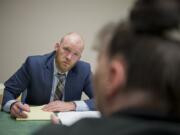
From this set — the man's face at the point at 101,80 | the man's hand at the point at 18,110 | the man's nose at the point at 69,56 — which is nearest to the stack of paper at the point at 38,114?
the man's hand at the point at 18,110

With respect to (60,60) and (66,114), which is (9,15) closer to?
(60,60)

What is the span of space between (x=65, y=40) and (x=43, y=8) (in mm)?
1424

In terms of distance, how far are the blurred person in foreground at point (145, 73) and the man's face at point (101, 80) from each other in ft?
0.10

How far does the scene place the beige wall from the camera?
398 centimetres

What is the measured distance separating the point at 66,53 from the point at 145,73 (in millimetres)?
1983

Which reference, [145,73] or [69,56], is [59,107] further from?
[145,73]

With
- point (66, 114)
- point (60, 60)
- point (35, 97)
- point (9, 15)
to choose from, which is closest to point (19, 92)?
point (35, 97)

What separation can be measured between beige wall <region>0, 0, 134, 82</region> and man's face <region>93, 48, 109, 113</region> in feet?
10.5

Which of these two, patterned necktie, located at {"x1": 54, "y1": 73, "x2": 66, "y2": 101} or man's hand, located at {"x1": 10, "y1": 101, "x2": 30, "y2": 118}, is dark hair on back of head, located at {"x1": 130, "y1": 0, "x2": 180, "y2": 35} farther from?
patterned necktie, located at {"x1": 54, "y1": 73, "x2": 66, "y2": 101}

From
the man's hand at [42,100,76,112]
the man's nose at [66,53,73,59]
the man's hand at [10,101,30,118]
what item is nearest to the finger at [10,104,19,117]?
the man's hand at [10,101,30,118]

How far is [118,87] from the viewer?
77 centimetres

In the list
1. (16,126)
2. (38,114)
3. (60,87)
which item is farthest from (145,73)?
(60,87)

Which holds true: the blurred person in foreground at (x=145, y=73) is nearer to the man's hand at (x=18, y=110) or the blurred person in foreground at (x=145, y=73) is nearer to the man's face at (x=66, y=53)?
the man's hand at (x=18, y=110)

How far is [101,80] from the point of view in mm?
820
